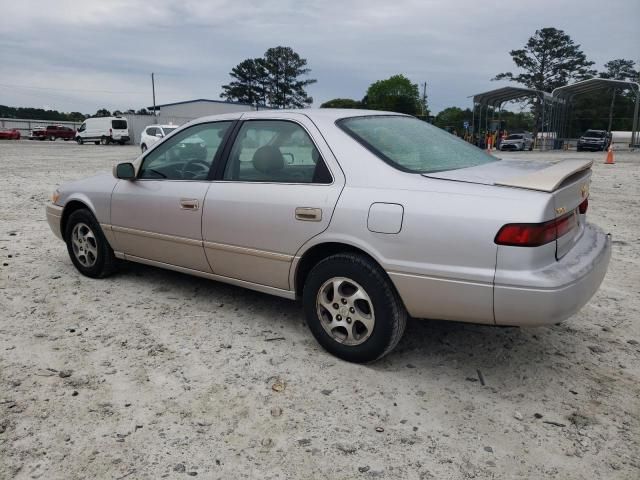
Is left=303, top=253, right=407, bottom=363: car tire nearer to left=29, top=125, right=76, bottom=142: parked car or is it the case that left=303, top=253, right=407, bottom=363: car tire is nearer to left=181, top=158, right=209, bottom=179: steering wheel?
left=181, top=158, right=209, bottom=179: steering wheel

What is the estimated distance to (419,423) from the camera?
256 cm

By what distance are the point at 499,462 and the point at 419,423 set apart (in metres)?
0.42

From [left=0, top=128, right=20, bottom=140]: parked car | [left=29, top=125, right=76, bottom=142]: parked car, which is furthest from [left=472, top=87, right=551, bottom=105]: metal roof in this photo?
[left=0, top=128, right=20, bottom=140]: parked car

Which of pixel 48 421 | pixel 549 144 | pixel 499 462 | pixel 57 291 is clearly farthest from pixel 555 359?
pixel 549 144

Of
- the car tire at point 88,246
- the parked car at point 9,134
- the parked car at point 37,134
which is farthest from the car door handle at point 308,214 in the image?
the parked car at point 37,134

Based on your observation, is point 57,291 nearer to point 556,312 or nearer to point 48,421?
point 48,421

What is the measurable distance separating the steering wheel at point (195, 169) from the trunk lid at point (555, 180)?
5.62 feet

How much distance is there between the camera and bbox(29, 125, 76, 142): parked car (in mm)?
47938

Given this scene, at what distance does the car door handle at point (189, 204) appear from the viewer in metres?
3.68

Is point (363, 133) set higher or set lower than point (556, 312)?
higher

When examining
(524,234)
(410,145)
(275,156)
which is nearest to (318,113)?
(275,156)

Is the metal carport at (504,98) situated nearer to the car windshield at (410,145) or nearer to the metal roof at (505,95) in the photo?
the metal roof at (505,95)

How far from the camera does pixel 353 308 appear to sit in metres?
2.99

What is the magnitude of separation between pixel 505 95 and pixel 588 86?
5.15 meters
